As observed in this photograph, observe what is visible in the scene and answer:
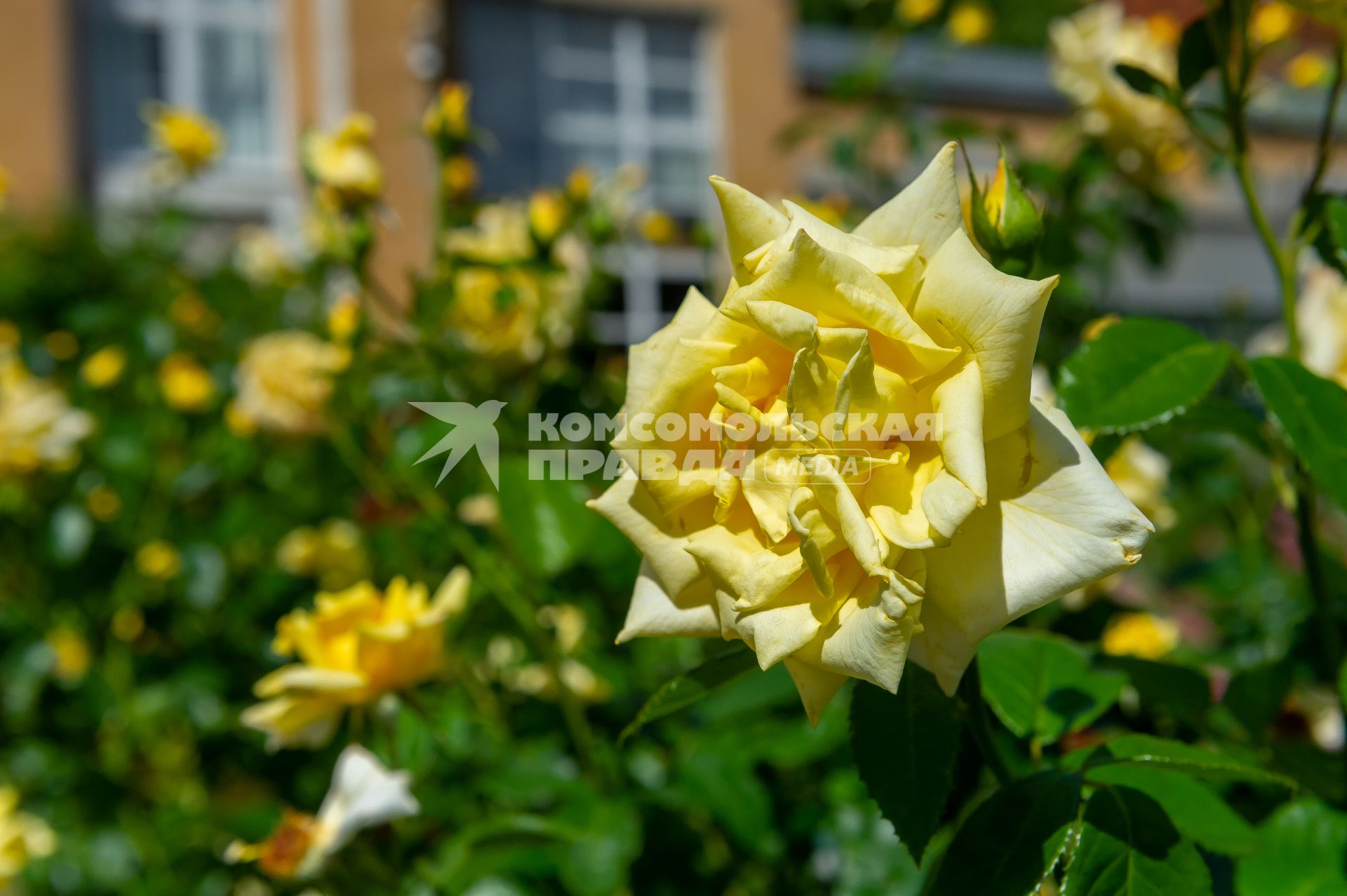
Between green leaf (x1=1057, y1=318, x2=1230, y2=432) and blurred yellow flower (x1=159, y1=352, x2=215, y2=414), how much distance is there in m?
1.36

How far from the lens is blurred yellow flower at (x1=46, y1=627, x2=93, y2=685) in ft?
4.57

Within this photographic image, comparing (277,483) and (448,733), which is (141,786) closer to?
(277,483)

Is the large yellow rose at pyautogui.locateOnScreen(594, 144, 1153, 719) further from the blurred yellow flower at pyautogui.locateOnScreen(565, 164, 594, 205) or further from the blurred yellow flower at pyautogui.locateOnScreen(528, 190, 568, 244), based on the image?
the blurred yellow flower at pyautogui.locateOnScreen(565, 164, 594, 205)

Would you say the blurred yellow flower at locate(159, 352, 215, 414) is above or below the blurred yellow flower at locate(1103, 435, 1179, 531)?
above

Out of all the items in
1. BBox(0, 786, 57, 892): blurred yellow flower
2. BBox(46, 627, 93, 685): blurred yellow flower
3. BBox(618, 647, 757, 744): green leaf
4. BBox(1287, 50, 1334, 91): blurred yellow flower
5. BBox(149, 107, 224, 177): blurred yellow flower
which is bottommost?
BBox(0, 786, 57, 892): blurred yellow flower

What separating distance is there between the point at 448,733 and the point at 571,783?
113mm

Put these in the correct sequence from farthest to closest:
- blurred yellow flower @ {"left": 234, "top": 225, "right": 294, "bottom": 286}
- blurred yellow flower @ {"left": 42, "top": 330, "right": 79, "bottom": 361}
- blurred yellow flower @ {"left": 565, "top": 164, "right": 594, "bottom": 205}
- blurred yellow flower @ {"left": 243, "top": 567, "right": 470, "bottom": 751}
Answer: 1. blurred yellow flower @ {"left": 42, "top": 330, "right": 79, "bottom": 361}
2. blurred yellow flower @ {"left": 234, "top": 225, "right": 294, "bottom": 286}
3. blurred yellow flower @ {"left": 565, "top": 164, "right": 594, "bottom": 205}
4. blurred yellow flower @ {"left": 243, "top": 567, "right": 470, "bottom": 751}

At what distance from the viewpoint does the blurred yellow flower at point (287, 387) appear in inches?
45.4

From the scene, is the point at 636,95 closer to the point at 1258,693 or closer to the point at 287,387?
the point at 287,387

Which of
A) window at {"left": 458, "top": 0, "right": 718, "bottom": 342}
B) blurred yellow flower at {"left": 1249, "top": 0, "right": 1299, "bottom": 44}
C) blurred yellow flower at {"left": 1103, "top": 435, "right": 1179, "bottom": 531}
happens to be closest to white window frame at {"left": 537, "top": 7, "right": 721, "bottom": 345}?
window at {"left": 458, "top": 0, "right": 718, "bottom": 342}

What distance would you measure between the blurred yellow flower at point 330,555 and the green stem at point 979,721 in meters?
0.89

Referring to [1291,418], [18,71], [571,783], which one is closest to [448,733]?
[571,783]

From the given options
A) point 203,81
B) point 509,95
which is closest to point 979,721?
point 509,95

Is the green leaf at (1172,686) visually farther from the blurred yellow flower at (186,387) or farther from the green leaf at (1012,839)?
the blurred yellow flower at (186,387)
